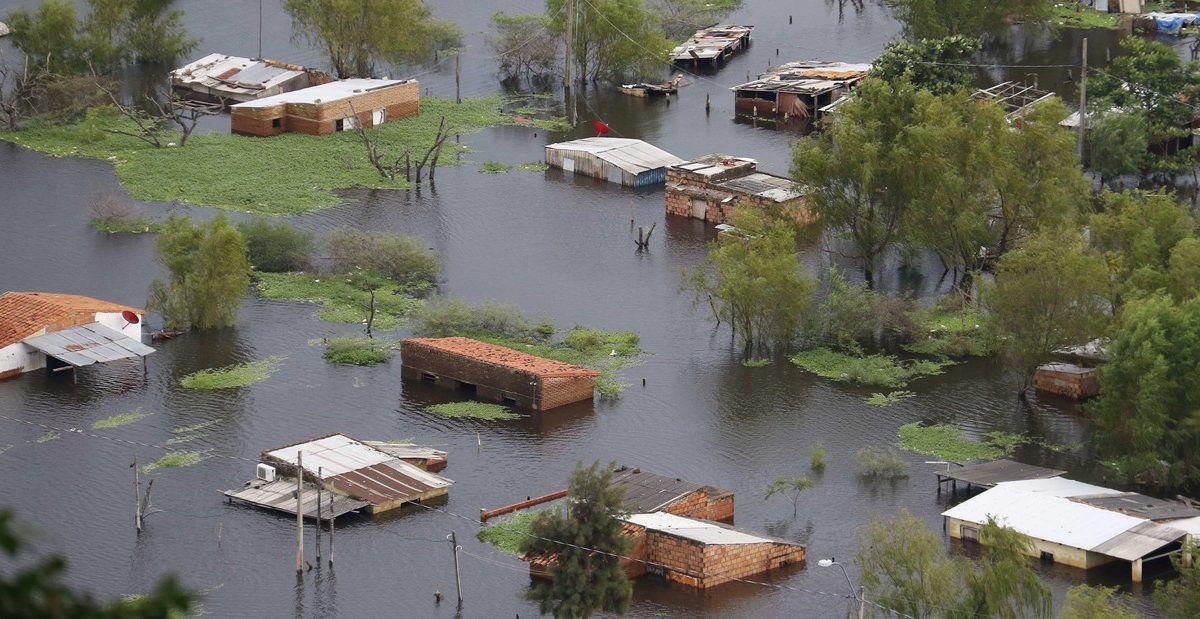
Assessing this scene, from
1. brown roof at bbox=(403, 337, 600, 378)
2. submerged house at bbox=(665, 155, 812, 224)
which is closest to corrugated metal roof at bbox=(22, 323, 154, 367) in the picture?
brown roof at bbox=(403, 337, 600, 378)

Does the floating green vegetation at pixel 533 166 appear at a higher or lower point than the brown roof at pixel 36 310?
higher

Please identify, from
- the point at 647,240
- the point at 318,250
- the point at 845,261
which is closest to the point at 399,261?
the point at 318,250

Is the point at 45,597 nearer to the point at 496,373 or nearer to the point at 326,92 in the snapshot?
the point at 496,373

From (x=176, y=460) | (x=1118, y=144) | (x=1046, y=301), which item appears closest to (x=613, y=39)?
(x=1118, y=144)

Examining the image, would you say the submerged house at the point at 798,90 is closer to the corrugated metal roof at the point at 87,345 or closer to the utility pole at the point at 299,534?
the corrugated metal roof at the point at 87,345

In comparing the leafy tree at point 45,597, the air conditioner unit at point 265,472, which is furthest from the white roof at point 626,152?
the leafy tree at point 45,597

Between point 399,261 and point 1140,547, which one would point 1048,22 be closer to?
point 399,261
